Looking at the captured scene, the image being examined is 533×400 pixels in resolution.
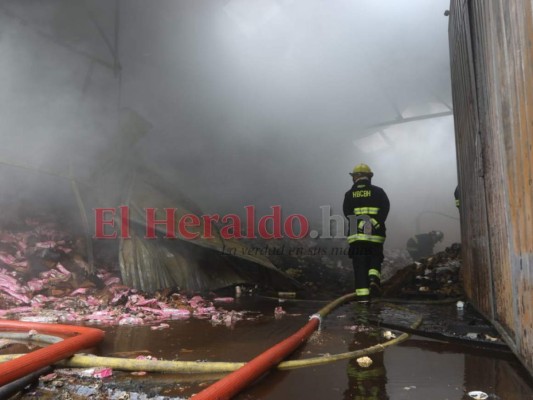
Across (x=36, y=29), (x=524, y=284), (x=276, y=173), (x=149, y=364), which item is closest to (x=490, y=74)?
(x=524, y=284)

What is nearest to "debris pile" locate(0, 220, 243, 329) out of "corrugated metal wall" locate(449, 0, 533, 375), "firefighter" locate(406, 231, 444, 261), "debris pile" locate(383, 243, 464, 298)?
"corrugated metal wall" locate(449, 0, 533, 375)

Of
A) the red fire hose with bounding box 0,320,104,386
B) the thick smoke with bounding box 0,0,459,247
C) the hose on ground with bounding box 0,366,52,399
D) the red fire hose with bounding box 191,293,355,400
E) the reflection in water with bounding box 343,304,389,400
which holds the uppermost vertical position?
the thick smoke with bounding box 0,0,459,247

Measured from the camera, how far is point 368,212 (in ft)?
15.9

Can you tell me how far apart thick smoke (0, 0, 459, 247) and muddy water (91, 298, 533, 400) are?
3787 mm

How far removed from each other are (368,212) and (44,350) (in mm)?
3851

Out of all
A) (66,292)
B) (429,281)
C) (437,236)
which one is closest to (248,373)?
(66,292)

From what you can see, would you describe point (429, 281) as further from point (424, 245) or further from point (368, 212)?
point (424, 245)

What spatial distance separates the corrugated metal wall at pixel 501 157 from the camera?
177 cm

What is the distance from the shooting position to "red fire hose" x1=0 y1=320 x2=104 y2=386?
5.34ft

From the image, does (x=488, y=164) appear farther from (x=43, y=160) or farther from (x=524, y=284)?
(x=43, y=160)

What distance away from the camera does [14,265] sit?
15.2 ft

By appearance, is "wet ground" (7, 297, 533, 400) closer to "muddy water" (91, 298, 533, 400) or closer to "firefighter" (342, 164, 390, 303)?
"muddy water" (91, 298, 533, 400)

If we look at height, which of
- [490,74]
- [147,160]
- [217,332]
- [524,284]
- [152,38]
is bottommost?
[217,332]

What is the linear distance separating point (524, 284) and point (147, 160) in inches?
264
